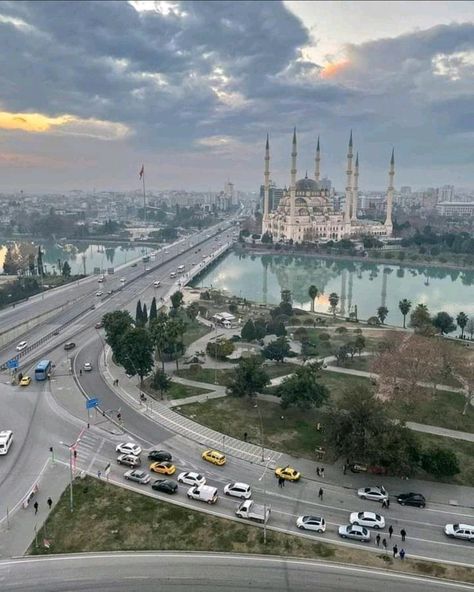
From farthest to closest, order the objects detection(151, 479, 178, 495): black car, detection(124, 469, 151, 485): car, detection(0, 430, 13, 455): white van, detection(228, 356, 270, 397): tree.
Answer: detection(228, 356, 270, 397): tree → detection(0, 430, 13, 455): white van → detection(124, 469, 151, 485): car → detection(151, 479, 178, 495): black car

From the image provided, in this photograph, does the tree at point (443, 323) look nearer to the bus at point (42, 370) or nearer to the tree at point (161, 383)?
the tree at point (161, 383)

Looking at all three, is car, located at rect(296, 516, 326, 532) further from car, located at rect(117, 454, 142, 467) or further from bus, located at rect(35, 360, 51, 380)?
bus, located at rect(35, 360, 51, 380)

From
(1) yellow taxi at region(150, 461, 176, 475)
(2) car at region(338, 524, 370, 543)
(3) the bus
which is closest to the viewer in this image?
(2) car at region(338, 524, 370, 543)

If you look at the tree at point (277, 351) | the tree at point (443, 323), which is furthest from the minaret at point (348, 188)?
the tree at point (277, 351)

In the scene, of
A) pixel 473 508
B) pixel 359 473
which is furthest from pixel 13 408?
pixel 473 508

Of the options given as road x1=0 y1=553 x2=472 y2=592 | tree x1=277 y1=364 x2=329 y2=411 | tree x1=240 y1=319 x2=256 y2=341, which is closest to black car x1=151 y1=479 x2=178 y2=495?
road x1=0 y1=553 x2=472 y2=592

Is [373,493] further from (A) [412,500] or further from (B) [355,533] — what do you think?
(B) [355,533]
